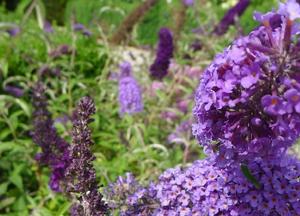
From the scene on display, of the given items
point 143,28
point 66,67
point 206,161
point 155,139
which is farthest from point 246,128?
point 143,28

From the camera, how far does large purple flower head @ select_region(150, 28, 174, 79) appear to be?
3949mm

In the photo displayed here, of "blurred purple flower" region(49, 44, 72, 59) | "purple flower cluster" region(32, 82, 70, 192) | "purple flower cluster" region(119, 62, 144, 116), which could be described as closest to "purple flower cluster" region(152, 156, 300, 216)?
"purple flower cluster" region(32, 82, 70, 192)

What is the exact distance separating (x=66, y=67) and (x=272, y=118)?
3398 mm

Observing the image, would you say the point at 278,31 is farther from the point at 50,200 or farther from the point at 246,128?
the point at 50,200

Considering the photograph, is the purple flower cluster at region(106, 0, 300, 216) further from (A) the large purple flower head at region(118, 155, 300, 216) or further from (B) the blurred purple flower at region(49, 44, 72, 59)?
(B) the blurred purple flower at region(49, 44, 72, 59)

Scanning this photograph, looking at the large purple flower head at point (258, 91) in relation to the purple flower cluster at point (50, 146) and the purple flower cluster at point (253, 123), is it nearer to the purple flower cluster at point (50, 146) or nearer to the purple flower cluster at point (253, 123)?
→ the purple flower cluster at point (253, 123)

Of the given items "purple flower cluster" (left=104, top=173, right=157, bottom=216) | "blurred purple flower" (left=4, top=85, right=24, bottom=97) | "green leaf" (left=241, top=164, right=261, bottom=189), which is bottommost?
"purple flower cluster" (left=104, top=173, right=157, bottom=216)

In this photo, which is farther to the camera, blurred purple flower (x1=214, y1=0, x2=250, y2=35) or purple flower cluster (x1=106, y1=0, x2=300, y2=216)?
blurred purple flower (x1=214, y1=0, x2=250, y2=35)

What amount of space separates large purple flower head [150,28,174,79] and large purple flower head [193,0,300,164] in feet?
7.96

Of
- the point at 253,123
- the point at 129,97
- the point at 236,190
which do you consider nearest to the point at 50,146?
the point at 236,190

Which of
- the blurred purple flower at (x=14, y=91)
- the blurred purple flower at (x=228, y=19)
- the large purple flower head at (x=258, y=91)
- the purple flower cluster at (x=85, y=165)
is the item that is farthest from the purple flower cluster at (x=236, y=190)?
the blurred purple flower at (x=228, y=19)

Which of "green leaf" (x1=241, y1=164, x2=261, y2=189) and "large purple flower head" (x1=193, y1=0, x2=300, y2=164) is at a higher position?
"large purple flower head" (x1=193, y1=0, x2=300, y2=164)

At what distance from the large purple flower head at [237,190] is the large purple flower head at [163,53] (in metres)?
2.12

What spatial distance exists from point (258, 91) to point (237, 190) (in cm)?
36
